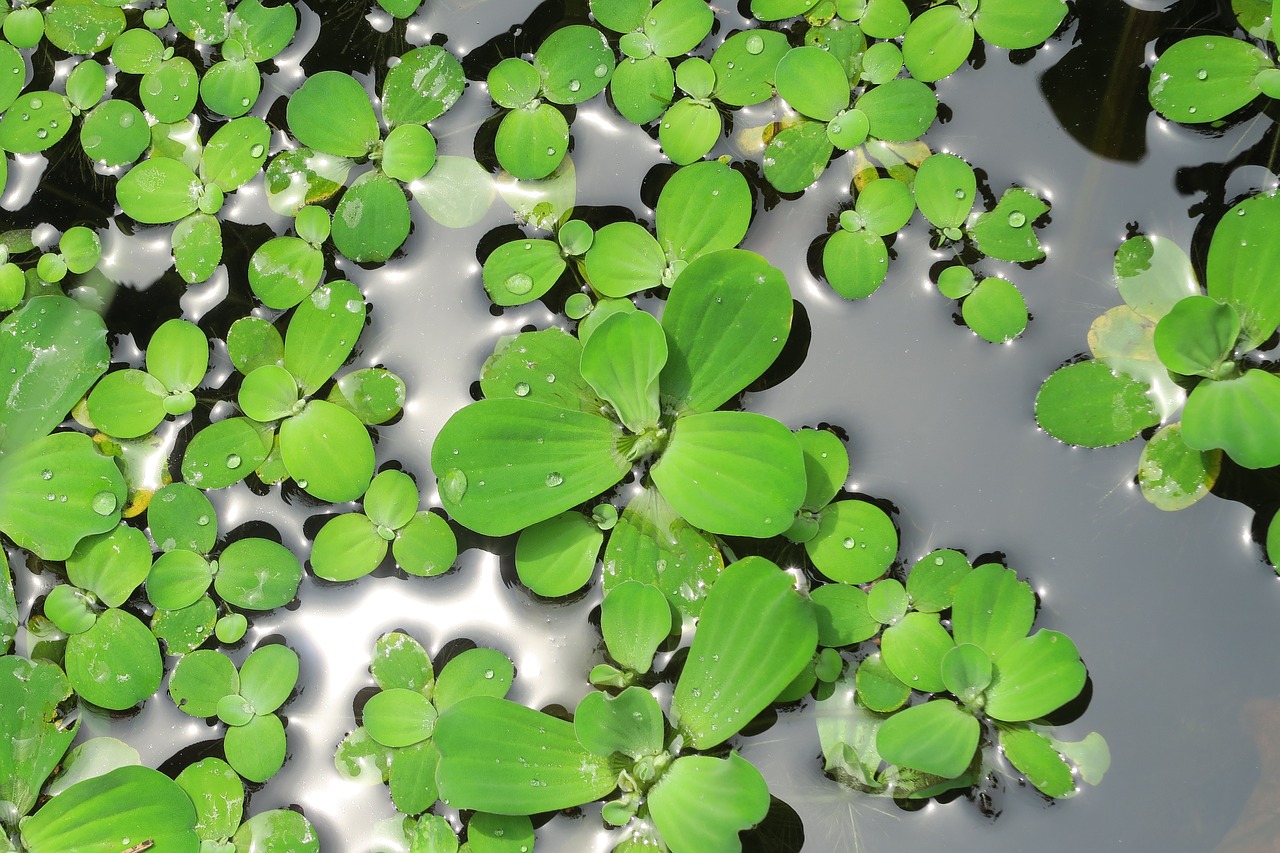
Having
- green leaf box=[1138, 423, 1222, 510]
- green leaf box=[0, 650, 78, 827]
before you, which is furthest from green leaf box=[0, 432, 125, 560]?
green leaf box=[1138, 423, 1222, 510]

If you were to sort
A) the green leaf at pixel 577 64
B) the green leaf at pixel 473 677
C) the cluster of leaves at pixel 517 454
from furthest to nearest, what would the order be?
the green leaf at pixel 577 64 < the green leaf at pixel 473 677 < the cluster of leaves at pixel 517 454

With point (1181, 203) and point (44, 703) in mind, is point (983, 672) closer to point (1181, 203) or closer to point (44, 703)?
point (1181, 203)

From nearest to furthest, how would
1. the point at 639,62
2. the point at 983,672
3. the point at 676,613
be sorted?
1. the point at 983,672
2. the point at 676,613
3. the point at 639,62

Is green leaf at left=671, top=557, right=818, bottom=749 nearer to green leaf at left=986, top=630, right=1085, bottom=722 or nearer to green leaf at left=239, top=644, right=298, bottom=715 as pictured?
green leaf at left=986, top=630, right=1085, bottom=722

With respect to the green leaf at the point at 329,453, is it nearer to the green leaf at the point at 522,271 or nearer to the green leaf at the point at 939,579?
the green leaf at the point at 522,271

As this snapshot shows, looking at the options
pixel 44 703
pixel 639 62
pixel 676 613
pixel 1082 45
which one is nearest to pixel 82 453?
A: pixel 44 703

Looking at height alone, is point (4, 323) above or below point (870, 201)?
below

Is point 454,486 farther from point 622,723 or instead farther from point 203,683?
point 203,683

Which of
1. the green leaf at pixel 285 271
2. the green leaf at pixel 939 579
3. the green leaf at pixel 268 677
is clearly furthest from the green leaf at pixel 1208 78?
the green leaf at pixel 268 677
